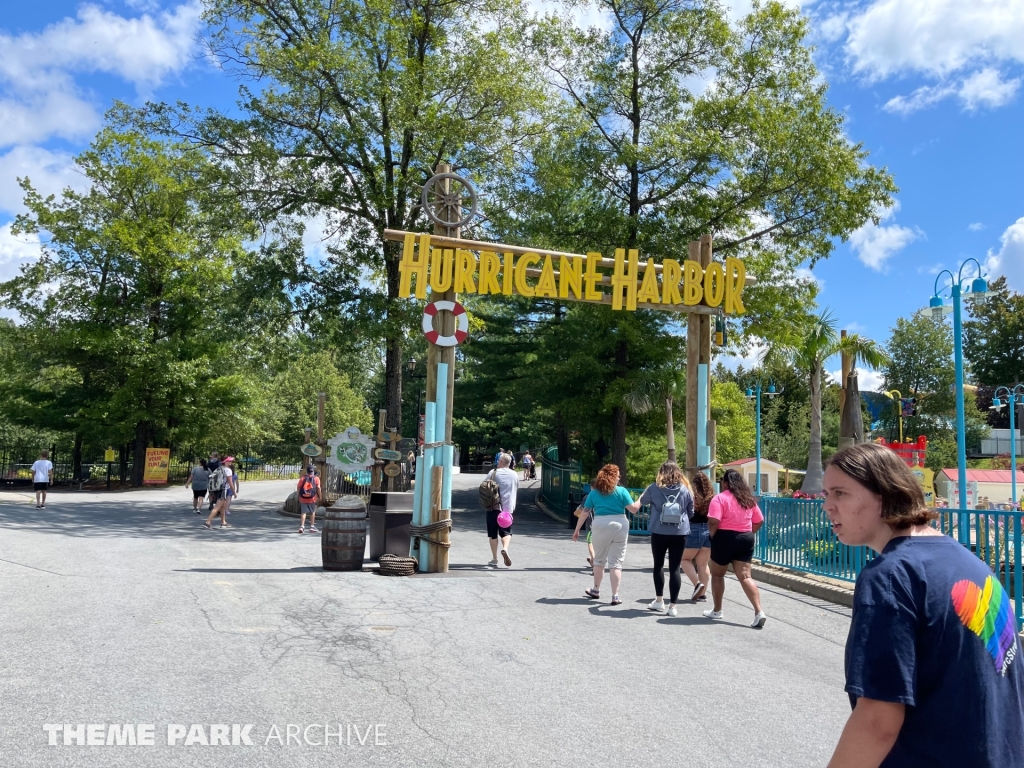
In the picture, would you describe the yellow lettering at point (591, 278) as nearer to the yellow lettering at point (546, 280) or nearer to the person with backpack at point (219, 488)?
the yellow lettering at point (546, 280)

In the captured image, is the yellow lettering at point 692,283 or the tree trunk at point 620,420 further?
the tree trunk at point 620,420

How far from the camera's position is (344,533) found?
11.2 m

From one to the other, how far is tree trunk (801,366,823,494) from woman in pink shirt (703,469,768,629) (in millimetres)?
15730

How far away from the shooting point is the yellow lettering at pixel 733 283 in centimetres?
1337

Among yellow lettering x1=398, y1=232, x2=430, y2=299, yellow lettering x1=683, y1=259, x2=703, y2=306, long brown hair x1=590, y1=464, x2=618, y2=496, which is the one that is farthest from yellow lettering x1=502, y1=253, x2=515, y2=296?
long brown hair x1=590, y1=464, x2=618, y2=496

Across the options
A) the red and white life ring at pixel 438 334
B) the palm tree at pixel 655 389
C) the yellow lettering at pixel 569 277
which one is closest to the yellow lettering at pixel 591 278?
the yellow lettering at pixel 569 277

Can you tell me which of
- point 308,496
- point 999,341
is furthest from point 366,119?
point 999,341

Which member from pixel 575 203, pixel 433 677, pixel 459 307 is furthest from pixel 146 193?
pixel 433 677

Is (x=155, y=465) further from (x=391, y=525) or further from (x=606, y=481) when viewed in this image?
(x=606, y=481)

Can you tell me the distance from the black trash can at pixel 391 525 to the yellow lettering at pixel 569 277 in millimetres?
3947

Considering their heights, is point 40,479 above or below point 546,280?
below

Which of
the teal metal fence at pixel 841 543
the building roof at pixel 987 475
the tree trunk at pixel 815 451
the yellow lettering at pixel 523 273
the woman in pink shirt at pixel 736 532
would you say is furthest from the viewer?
the building roof at pixel 987 475

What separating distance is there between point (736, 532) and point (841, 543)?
1047 millimetres

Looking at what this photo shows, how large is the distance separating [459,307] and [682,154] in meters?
11.4
